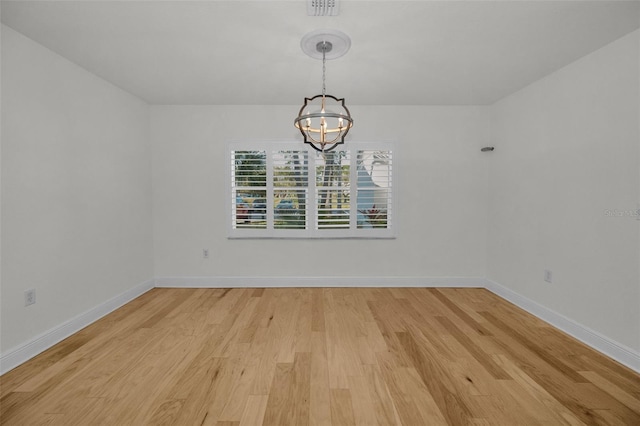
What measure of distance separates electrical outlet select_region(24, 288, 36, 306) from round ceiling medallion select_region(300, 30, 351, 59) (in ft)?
9.63

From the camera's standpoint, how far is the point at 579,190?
252 cm

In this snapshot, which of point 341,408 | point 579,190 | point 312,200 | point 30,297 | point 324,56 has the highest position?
point 324,56

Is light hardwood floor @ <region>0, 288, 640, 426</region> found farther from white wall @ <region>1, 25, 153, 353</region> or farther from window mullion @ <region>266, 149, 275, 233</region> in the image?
window mullion @ <region>266, 149, 275, 233</region>

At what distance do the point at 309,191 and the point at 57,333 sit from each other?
9.58 ft

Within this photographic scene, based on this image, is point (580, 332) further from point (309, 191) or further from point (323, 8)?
point (323, 8)

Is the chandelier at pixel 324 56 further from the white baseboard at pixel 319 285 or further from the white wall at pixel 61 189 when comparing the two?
the white baseboard at pixel 319 285

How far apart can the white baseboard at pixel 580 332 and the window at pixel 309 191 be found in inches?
64.5

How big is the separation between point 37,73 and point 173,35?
1.20 m

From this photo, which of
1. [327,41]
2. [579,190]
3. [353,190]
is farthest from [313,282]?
[579,190]

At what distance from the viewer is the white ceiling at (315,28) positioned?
185cm

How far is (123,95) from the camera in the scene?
129 inches

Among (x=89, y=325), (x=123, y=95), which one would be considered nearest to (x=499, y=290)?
(x=89, y=325)

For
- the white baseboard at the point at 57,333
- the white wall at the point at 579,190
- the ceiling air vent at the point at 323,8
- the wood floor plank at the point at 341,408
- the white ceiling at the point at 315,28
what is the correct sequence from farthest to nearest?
1. the white wall at the point at 579,190
2. the white baseboard at the point at 57,333
3. the white ceiling at the point at 315,28
4. the ceiling air vent at the point at 323,8
5. the wood floor plank at the point at 341,408

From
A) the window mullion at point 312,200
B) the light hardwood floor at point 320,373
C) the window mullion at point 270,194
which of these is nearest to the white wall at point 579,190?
the light hardwood floor at point 320,373
